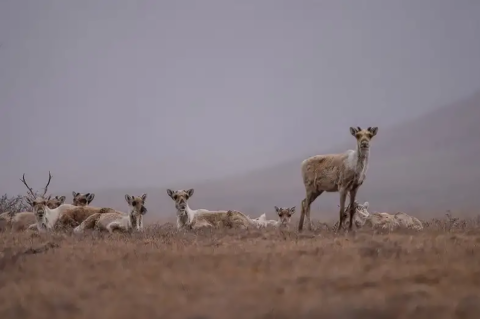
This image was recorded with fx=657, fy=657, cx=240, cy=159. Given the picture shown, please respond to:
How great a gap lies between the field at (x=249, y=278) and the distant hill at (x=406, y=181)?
63451 mm

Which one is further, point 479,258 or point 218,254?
point 218,254

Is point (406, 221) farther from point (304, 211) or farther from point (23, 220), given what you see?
point (23, 220)

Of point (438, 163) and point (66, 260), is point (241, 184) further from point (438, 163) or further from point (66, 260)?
point (66, 260)

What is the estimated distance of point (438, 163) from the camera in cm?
12850

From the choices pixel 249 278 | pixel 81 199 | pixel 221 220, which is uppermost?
pixel 81 199

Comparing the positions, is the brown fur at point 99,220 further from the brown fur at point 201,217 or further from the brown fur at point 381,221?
the brown fur at point 381,221

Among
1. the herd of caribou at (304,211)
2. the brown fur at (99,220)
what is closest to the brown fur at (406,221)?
the herd of caribou at (304,211)

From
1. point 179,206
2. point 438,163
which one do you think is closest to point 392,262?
point 179,206

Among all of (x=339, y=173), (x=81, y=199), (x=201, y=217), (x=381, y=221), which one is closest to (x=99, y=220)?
(x=201, y=217)

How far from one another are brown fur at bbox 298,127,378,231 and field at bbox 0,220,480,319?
265 centimetres

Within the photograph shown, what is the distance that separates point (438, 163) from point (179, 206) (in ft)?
382

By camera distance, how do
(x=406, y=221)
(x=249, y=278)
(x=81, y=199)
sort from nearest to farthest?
(x=249, y=278) < (x=406, y=221) < (x=81, y=199)

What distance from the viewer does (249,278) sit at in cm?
1036

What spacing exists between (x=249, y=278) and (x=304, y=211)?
8.94 metres
